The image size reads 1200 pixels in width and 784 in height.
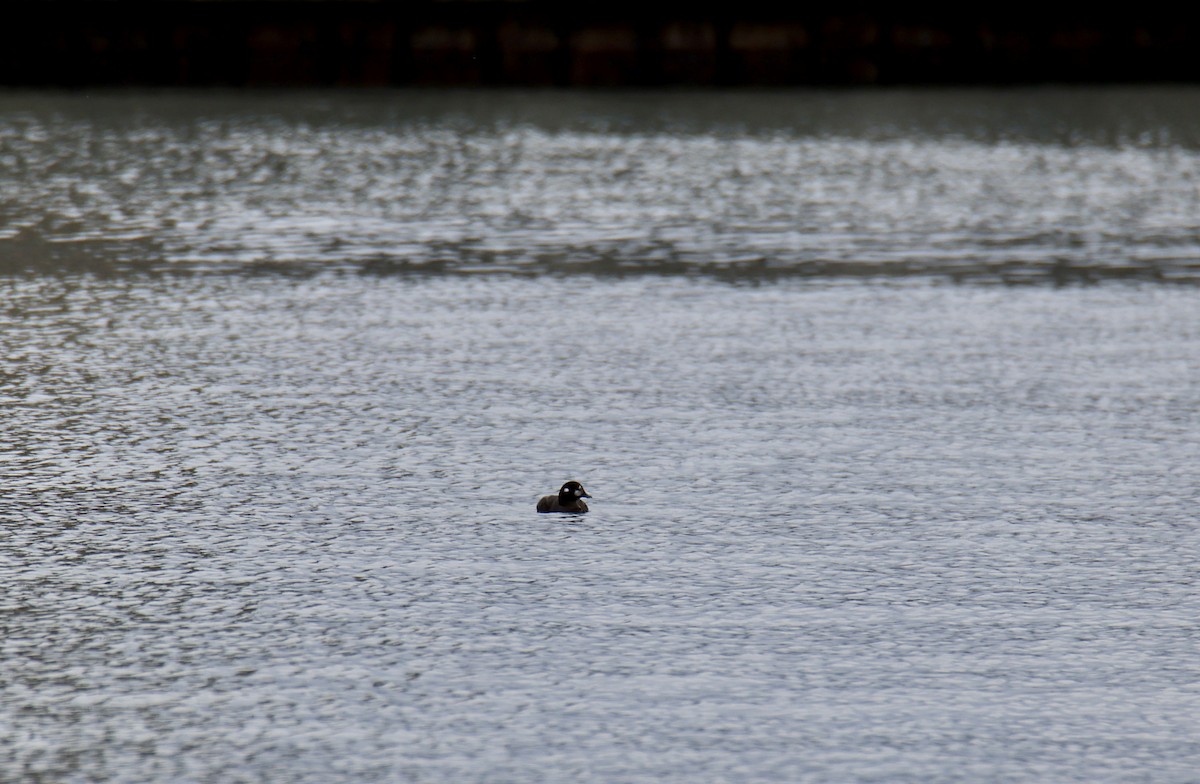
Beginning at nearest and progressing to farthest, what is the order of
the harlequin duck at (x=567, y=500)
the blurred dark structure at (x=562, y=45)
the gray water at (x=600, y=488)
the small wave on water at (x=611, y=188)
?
the gray water at (x=600, y=488), the harlequin duck at (x=567, y=500), the small wave on water at (x=611, y=188), the blurred dark structure at (x=562, y=45)

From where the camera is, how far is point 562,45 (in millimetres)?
25516

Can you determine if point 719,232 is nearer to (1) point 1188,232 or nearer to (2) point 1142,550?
(1) point 1188,232

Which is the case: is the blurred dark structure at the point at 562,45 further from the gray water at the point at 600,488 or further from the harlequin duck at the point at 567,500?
the harlequin duck at the point at 567,500

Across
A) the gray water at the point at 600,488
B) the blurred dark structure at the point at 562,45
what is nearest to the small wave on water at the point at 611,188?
the gray water at the point at 600,488

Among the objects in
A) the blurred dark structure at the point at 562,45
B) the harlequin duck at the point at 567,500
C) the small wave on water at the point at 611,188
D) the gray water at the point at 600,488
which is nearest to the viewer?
the gray water at the point at 600,488

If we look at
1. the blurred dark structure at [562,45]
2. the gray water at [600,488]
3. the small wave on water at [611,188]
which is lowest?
the gray water at [600,488]

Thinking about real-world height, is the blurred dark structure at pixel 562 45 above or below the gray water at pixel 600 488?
above

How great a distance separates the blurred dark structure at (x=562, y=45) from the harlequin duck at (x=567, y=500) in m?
19.7

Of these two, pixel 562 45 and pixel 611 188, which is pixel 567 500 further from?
pixel 562 45

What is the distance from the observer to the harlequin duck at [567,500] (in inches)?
238

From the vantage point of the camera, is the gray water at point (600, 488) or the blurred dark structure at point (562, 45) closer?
the gray water at point (600, 488)

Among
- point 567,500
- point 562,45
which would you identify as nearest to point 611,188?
point 567,500

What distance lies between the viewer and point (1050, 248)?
469 inches

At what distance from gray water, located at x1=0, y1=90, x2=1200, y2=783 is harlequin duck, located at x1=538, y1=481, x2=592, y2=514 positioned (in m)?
0.08
